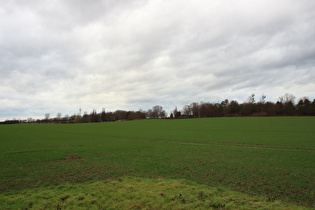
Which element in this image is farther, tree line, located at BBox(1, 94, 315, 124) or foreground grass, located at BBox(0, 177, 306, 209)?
tree line, located at BBox(1, 94, 315, 124)

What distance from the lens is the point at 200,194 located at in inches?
269

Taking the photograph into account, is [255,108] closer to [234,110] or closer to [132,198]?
[234,110]

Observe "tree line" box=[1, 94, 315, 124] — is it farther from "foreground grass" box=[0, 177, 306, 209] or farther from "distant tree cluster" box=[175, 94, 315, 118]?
"foreground grass" box=[0, 177, 306, 209]

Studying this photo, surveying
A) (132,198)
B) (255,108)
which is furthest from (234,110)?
(132,198)

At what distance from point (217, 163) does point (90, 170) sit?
28.8 ft

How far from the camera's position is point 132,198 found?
256 inches

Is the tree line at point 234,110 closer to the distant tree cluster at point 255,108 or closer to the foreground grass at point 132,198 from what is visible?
the distant tree cluster at point 255,108

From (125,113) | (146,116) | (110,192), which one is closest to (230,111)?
(146,116)

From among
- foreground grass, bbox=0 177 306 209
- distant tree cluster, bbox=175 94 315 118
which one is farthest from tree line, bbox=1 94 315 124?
foreground grass, bbox=0 177 306 209

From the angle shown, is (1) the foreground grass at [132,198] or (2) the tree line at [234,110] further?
(2) the tree line at [234,110]

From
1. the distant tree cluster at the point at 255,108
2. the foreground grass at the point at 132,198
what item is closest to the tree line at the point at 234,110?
the distant tree cluster at the point at 255,108

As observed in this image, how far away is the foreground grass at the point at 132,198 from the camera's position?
5863 millimetres

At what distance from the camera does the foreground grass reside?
19.2ft

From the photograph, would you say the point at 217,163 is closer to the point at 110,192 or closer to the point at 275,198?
the point at 275,198
